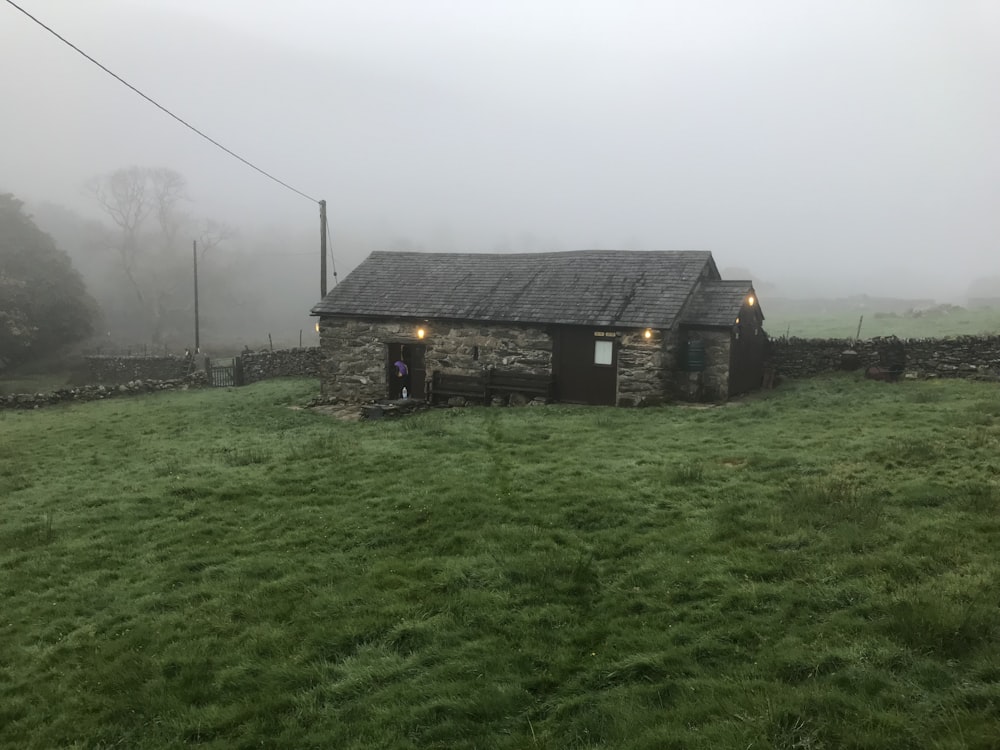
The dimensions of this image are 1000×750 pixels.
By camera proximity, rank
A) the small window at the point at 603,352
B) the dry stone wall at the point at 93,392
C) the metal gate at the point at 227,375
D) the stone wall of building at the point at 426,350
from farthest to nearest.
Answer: the metal gate at the point at 227,375 < the dry stone wall at the point at 93,392 < the stone wall of building at the point at 426,350 < the small window at the point at 603,352

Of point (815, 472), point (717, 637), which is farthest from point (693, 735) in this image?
point (815, 472)

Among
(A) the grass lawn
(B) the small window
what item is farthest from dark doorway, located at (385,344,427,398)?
(A) the grass lawn

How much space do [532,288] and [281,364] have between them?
15.6 m

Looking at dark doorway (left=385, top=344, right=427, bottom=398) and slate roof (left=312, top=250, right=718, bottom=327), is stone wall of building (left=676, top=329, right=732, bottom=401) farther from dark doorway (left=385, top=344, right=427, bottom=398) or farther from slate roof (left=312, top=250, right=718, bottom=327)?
dark doorway (left=385, top=344, right=427, bottom=398)

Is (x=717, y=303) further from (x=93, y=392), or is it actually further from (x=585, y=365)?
(x=93, y=392)

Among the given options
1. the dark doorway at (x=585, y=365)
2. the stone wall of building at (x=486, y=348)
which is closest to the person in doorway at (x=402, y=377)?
the stone wall of building at (x=486, y=348)

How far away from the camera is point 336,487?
459 inches

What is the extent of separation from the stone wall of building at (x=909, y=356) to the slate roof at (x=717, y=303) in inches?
138

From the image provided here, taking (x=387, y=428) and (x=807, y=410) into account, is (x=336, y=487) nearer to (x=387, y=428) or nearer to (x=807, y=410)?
(x=387, y=428)

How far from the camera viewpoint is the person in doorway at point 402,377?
2266 centimetres

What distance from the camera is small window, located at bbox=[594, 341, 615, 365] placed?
64.8 feet

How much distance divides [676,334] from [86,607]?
55.0ft

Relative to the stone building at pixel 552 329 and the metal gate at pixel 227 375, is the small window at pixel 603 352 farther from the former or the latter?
the metal gate at pixel 227 375

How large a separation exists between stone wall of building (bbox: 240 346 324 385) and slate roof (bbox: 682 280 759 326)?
18989 mm
